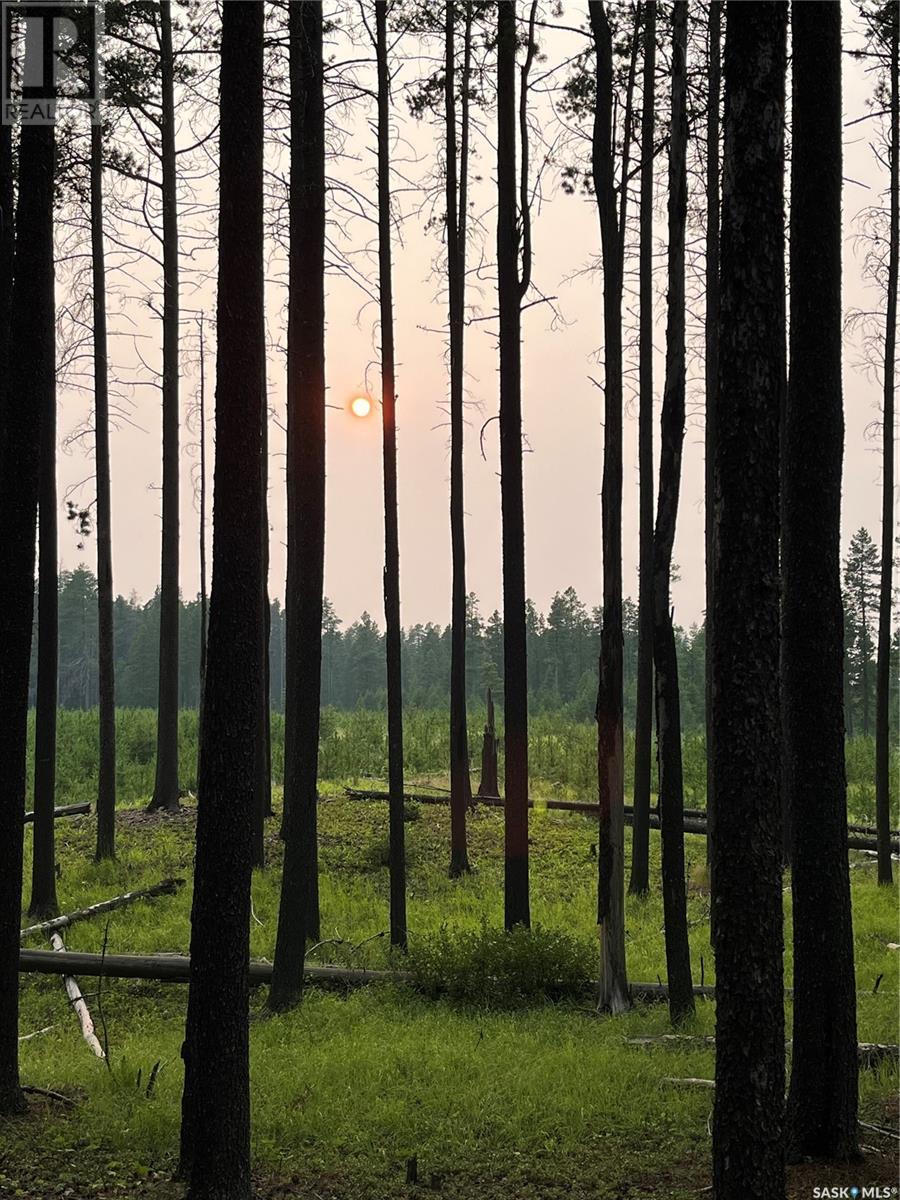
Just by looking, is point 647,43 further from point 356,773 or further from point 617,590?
point 356,773

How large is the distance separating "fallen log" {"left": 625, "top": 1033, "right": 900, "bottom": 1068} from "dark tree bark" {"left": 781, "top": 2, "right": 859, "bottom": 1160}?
2.46 metres

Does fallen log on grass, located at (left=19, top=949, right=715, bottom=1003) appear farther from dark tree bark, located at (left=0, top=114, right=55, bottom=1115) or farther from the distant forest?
the distant forest

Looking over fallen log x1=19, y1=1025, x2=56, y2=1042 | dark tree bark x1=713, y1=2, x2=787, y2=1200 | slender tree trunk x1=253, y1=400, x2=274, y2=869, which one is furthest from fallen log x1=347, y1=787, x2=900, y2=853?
dark tree bark x1=713, y1=2, x2=787, y2=1200

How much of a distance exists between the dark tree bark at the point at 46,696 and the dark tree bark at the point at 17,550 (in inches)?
219

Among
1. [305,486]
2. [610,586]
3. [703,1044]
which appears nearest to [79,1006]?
[305,486]

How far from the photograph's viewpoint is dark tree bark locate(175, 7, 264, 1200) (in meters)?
6.03

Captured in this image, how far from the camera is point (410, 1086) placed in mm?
7871

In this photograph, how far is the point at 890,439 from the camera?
16.4m

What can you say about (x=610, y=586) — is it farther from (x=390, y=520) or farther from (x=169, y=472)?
(x=169, y=472)

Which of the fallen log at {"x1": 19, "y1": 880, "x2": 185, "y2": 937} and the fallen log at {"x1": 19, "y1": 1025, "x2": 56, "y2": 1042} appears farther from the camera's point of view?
the fallen log at {"x1": 19, "y1": 880, "x2": 185, "y2": 937}

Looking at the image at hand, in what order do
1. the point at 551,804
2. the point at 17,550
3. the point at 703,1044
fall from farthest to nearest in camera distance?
the point at 551,804 < the point at 703,1044 < the point at 17,550

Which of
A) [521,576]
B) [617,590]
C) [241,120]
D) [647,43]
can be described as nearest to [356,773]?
[521,576]

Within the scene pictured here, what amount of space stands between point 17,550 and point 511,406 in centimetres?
713

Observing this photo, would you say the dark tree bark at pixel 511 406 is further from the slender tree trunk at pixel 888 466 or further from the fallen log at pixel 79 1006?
the slender tree trunk at pixel 888 466
